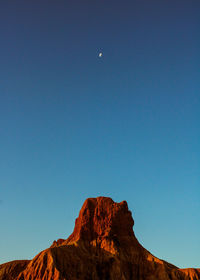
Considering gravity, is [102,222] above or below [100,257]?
above

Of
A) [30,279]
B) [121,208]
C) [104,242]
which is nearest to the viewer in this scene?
[30,279]

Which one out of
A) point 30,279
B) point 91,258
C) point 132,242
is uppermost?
point 132,242

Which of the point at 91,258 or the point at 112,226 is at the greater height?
the point at 112,226

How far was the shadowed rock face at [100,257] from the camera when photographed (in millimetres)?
83750

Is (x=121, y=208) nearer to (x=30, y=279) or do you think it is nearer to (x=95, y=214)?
(x=95, y=214)

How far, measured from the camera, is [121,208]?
102 meters

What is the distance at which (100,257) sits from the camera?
92062mm

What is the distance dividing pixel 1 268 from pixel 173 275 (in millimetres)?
49595

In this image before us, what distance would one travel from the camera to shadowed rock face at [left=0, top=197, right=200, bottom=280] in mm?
83750

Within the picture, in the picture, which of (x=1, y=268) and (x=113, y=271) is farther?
(x=1, y=268)

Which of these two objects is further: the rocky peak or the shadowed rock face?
the rocky peak

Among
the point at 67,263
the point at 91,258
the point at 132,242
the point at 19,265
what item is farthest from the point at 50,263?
the point at 132,242

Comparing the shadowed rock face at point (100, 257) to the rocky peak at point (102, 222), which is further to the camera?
the rocky peak at point (102, 222)

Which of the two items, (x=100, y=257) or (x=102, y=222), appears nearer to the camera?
(x=100, y=257)
